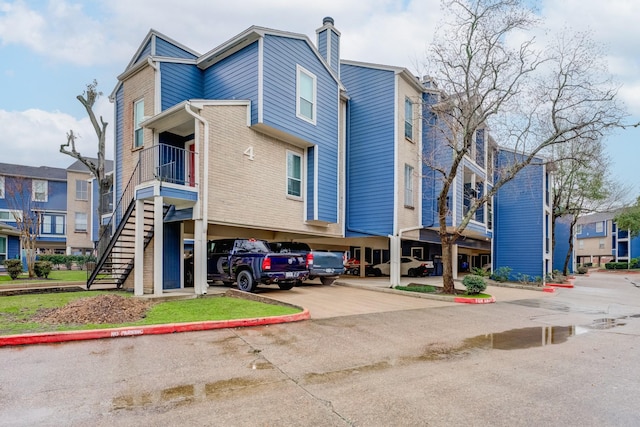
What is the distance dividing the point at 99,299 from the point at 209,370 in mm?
4960

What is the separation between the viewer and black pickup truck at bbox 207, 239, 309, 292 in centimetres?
1250

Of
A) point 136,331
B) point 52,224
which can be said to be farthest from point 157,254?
point 52,224

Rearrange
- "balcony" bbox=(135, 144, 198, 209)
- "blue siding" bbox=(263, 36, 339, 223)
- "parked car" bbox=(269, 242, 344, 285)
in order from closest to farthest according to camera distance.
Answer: "balcony" bbox=(135, 144, 198, 209) → "blue siding" bbox=(263, 36, 339, 223) → "parked car" bbox=(269, 242, 344, 285)

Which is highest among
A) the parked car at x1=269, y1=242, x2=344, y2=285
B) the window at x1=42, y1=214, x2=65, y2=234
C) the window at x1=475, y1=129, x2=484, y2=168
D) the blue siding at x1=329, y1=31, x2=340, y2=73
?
the blue siding at x1=329, y1=31, x2=340, y2=73

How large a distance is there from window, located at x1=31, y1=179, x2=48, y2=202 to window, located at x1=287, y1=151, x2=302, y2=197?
109 ft

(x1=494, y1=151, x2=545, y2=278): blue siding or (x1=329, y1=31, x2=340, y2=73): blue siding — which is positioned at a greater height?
(x1=329, y1=31, x2=340, y2=73): blue siding

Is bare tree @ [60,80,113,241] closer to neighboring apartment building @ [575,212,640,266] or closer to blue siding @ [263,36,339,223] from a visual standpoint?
blue siding @ [263,36,339,223]

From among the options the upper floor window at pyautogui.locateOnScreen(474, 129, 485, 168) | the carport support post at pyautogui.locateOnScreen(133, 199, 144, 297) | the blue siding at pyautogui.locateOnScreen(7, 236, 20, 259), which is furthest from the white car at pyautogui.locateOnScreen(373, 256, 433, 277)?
the blue siding at pyautogui.locateOnScreen(7, 236, 20, 259)

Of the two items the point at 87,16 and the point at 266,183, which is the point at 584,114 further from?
the point at 87,16

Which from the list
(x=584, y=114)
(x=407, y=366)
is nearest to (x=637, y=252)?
(x=584, y=114)

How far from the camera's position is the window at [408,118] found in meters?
18.4

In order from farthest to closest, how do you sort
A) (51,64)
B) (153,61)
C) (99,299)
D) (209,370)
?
(51,64)
(153,61)
(99,299)
(209,370)

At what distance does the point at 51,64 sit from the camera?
1761 cm

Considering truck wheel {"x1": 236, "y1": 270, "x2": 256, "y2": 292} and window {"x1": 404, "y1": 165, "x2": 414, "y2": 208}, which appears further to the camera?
window {"x1": 404, "y1": 165, "x2": 414, "y2": 208}
